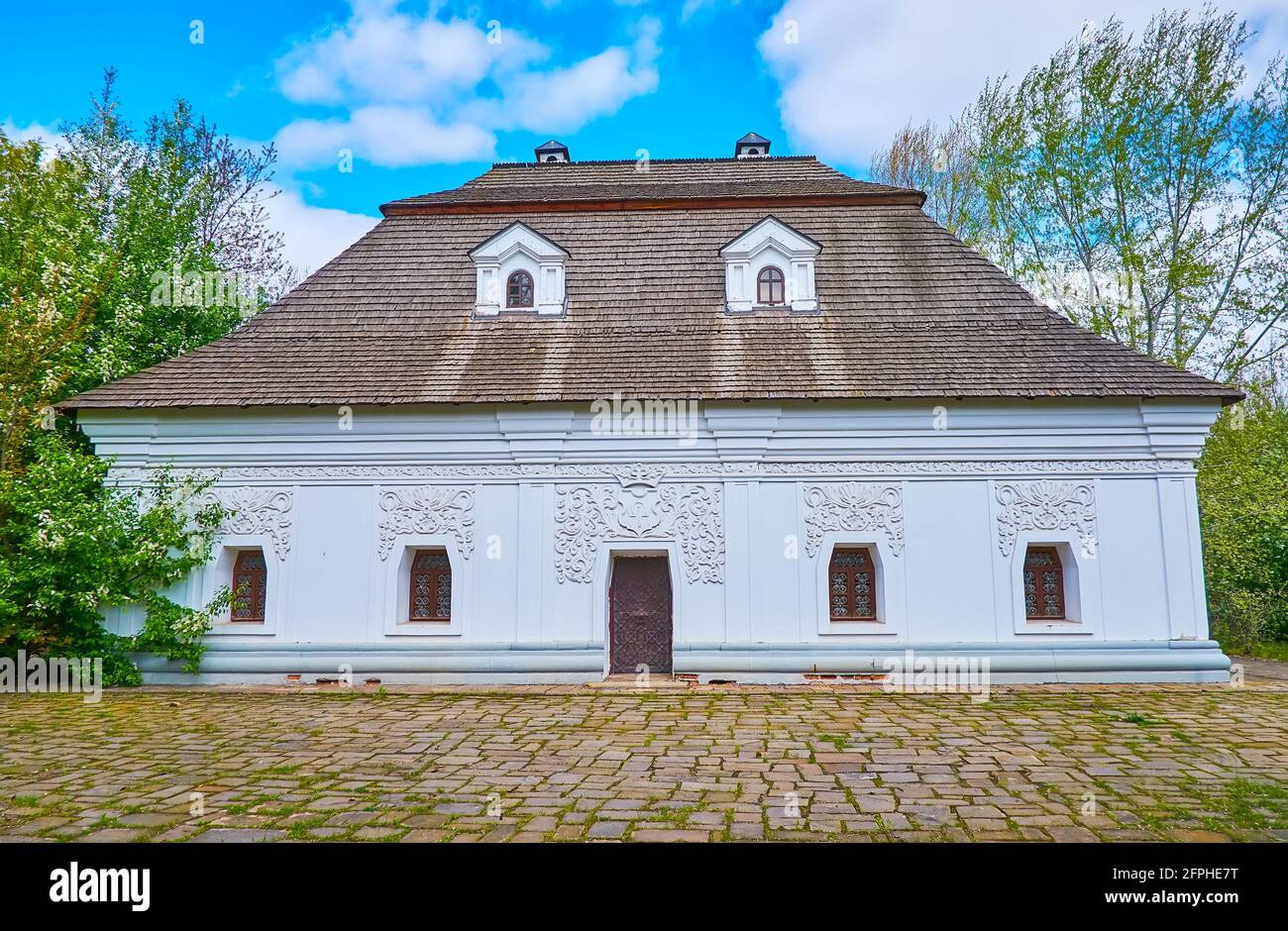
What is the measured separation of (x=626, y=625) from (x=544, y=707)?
2.23 metres

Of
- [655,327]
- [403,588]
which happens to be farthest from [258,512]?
[655,327]

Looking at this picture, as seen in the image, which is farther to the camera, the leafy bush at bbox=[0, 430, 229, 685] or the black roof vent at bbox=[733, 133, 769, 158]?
the black roof vent at bbox=[733, 133, 769, 158]

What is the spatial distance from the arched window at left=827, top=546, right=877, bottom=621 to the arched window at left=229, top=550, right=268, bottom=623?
8463 millimetres

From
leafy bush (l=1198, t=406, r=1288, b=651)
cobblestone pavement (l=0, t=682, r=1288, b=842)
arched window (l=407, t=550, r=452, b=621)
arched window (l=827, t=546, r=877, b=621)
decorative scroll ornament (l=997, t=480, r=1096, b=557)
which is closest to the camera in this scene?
cobblestone pavement (l=0, t=682, r=1288, b=842)

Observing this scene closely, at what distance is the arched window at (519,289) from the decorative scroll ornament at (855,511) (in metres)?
5.63

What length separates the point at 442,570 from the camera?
1095 centimetres

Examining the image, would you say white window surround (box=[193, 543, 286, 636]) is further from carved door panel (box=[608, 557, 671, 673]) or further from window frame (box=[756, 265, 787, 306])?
window frame (box=[756, 265, 787, 306])

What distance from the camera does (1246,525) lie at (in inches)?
542

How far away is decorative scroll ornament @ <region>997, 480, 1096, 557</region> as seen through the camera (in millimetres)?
10430

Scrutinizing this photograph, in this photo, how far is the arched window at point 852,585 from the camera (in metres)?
10.7

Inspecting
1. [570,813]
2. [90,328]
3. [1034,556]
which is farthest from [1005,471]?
[90,328]

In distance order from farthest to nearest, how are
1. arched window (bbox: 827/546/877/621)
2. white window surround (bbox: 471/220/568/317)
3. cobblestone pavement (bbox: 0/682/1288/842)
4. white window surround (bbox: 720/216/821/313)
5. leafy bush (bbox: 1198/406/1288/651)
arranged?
leafy bush (bbox: 1198/406/1288/651), white window surround (bbox: 471/220/568/317), white window surround (bbox: 720/216/821/313), arched window (bbox: 827/546/877/621), cobblestone pavement (bbox: 0/682/1288/842)

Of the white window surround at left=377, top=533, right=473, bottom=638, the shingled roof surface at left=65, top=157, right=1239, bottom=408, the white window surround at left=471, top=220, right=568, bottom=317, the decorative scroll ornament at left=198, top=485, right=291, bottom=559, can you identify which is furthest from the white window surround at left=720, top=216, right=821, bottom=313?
the decorative scroll ornament at left=198, top=485, right=291, bottom=559

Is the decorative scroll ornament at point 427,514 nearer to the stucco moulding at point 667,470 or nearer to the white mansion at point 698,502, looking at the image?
the white mansion at point 698,502
